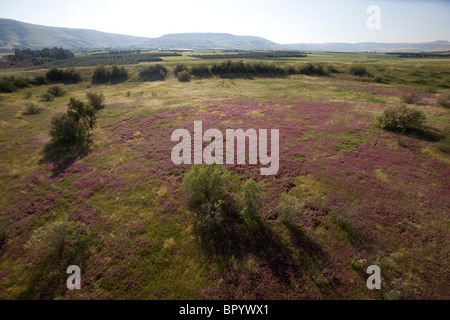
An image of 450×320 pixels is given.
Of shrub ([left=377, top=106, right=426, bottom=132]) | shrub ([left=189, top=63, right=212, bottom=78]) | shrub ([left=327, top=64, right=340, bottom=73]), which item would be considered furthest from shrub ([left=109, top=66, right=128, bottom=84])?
shrub ([left=327, top=64, right=340, bottom=73])

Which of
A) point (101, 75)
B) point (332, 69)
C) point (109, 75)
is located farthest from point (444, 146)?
point (101, 75)

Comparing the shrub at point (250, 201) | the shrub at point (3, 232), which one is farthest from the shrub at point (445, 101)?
the shrub at point (3, 232)

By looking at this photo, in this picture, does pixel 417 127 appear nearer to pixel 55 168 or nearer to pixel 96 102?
pixel 55 168

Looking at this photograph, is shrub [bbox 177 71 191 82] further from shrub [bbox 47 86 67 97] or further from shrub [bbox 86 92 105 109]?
shrub [bbox 86 92 105 109]

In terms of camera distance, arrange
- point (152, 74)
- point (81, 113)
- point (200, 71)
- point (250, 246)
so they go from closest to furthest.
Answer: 1. point (250, 246)
2. point (81, 113)
3. point (152, 74)
4. point (200, 71)

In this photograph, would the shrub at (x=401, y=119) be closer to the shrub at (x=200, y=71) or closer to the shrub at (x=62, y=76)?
the shrub at (x=200, y=71)

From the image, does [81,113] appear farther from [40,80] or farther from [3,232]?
[40,80]
